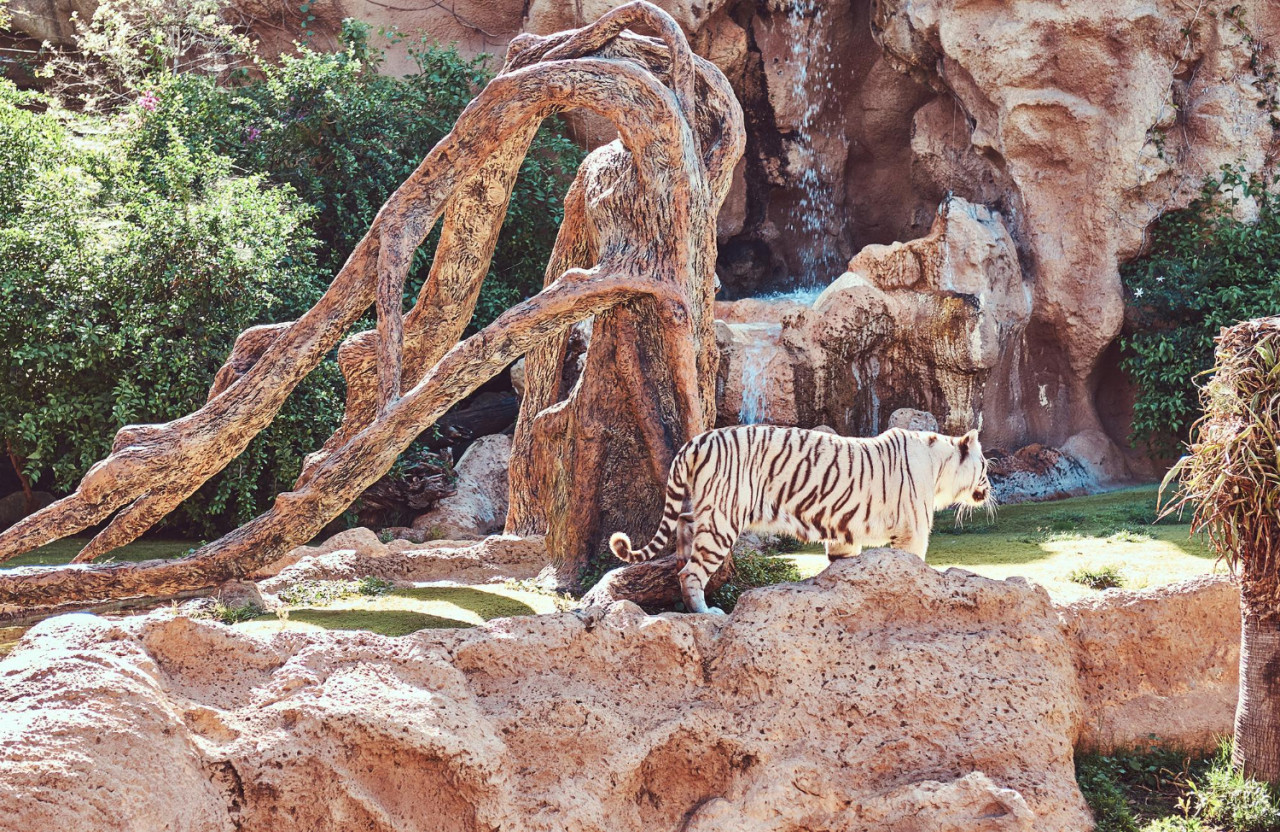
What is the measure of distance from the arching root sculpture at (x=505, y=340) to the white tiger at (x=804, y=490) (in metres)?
0.65

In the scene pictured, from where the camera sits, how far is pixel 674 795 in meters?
5.87

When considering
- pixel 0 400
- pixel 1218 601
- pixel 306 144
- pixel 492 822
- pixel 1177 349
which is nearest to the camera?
pixel 492 822

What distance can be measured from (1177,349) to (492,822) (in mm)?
11074

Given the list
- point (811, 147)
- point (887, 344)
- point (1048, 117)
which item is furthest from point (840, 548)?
point (811, 147)

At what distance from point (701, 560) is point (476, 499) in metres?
7.52

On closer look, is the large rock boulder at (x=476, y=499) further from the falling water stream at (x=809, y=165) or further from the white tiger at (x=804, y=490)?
the white tiger at (x=804, y=490)

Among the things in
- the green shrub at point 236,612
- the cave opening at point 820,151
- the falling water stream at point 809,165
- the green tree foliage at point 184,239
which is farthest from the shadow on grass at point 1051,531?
the green tree foliage at point 184,239

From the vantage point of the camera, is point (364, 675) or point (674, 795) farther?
point (674, 795)

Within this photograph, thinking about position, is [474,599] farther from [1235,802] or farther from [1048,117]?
[1048,117]

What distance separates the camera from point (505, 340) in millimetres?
7258

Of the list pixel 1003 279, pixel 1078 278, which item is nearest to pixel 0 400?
pixel 1003 279

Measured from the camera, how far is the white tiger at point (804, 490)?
6824 millimetres

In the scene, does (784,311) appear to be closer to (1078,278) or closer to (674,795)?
(1078,278)

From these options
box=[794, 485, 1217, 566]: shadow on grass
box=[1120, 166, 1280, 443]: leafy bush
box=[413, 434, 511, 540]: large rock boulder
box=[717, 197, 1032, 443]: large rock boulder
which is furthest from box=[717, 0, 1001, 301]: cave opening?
box=[794, 485, 1217, 566]: shadow on grass
